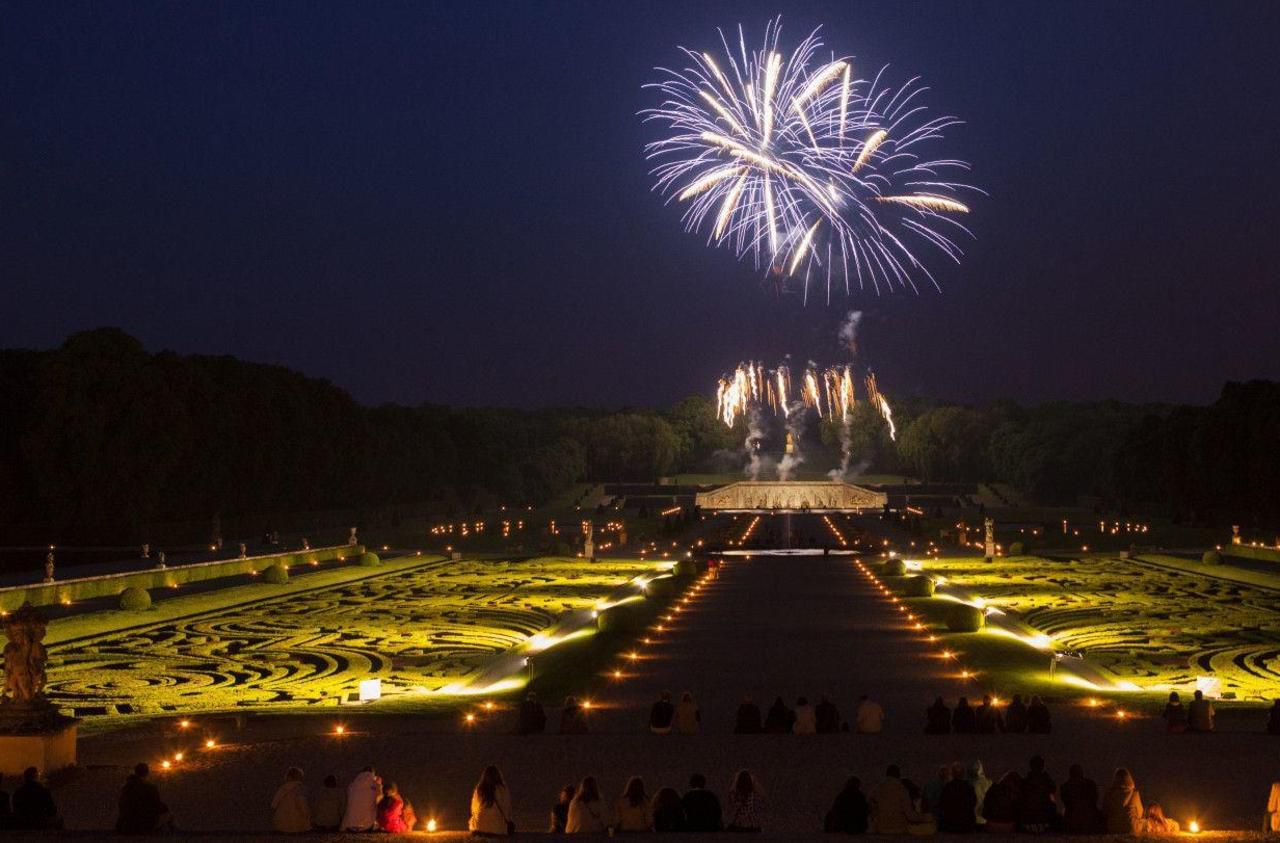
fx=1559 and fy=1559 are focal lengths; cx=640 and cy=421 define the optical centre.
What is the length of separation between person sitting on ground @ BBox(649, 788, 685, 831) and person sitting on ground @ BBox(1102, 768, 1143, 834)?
3386 mm

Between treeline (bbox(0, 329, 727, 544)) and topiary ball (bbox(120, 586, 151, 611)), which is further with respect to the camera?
treeline (bbox(0, 329, 727, 544))

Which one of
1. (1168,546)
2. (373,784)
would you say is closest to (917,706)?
(373,784)

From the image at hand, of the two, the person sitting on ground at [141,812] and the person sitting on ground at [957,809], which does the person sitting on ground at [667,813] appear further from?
the person sitting on ground at [141,812]

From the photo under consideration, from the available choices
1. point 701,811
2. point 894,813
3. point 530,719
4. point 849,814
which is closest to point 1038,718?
point 530,719

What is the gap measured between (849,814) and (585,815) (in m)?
2.09

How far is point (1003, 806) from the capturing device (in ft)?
42.0

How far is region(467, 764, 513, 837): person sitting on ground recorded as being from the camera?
40.2ft

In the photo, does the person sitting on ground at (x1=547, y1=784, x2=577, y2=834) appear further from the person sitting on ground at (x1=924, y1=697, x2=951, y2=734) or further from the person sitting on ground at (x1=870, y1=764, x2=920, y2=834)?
the person sitting on ground at (x1=924, y1=697, x2=951, y2=734)

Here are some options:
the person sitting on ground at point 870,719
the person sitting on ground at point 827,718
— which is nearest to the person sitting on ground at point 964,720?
the person sitting on ground at point 870,719

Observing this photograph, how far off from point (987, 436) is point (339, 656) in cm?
11714

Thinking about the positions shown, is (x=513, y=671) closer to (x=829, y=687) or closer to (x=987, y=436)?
(x=829, y=687)

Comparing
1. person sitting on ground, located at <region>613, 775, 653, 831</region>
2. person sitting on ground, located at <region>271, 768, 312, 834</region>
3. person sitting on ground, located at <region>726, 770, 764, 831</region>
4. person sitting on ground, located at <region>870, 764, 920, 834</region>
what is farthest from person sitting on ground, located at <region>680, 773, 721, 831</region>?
person sitting on ground, located at <region>271, 768, 312, 834</region>

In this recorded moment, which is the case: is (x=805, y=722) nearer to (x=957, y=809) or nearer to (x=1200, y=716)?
(x=1200, y=716)

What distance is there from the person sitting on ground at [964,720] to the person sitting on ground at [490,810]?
7325 mm
